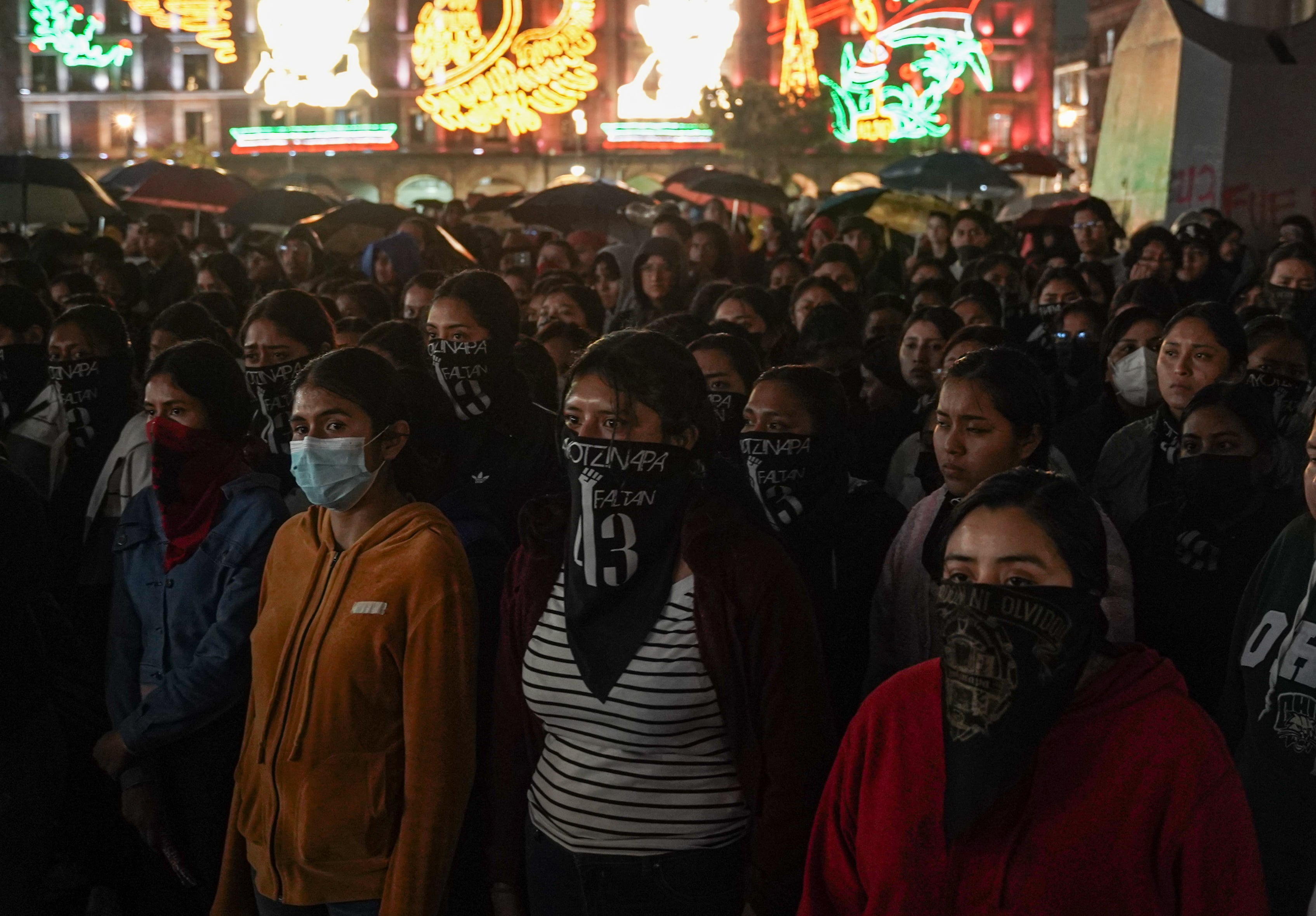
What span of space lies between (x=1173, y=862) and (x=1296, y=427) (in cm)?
341

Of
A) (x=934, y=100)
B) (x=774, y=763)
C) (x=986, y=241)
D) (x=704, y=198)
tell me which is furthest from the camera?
(x=934, y=100)

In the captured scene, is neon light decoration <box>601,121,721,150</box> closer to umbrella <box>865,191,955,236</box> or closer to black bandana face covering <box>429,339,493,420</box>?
umbrella <box>865,191,955,236</box>

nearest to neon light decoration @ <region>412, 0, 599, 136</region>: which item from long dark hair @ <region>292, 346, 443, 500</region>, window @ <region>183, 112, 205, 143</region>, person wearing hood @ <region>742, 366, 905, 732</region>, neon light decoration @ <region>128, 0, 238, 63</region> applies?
neon light decoration @ <region>128, 0, 238, 63</region>

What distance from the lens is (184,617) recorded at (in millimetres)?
3547

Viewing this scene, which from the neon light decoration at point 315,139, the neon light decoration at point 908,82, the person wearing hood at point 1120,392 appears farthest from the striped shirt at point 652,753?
the neon light decoration at point 315,139

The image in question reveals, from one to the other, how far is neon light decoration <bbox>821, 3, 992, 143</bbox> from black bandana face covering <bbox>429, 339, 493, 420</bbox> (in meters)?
39.4

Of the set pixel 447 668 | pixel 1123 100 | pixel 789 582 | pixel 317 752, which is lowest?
pixel 317 752

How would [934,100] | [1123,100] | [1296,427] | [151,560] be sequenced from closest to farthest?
[151,560], [1296,427], [1123,100], [934,100]

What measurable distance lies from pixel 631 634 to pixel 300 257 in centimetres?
858

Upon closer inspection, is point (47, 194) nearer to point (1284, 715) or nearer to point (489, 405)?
point (489, 405)

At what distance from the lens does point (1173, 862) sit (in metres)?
2.08

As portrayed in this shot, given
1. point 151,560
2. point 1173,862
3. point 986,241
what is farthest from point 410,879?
point 986,241

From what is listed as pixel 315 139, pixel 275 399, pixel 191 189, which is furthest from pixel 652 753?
pixel 315 139

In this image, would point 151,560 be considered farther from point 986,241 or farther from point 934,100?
point 934,100
